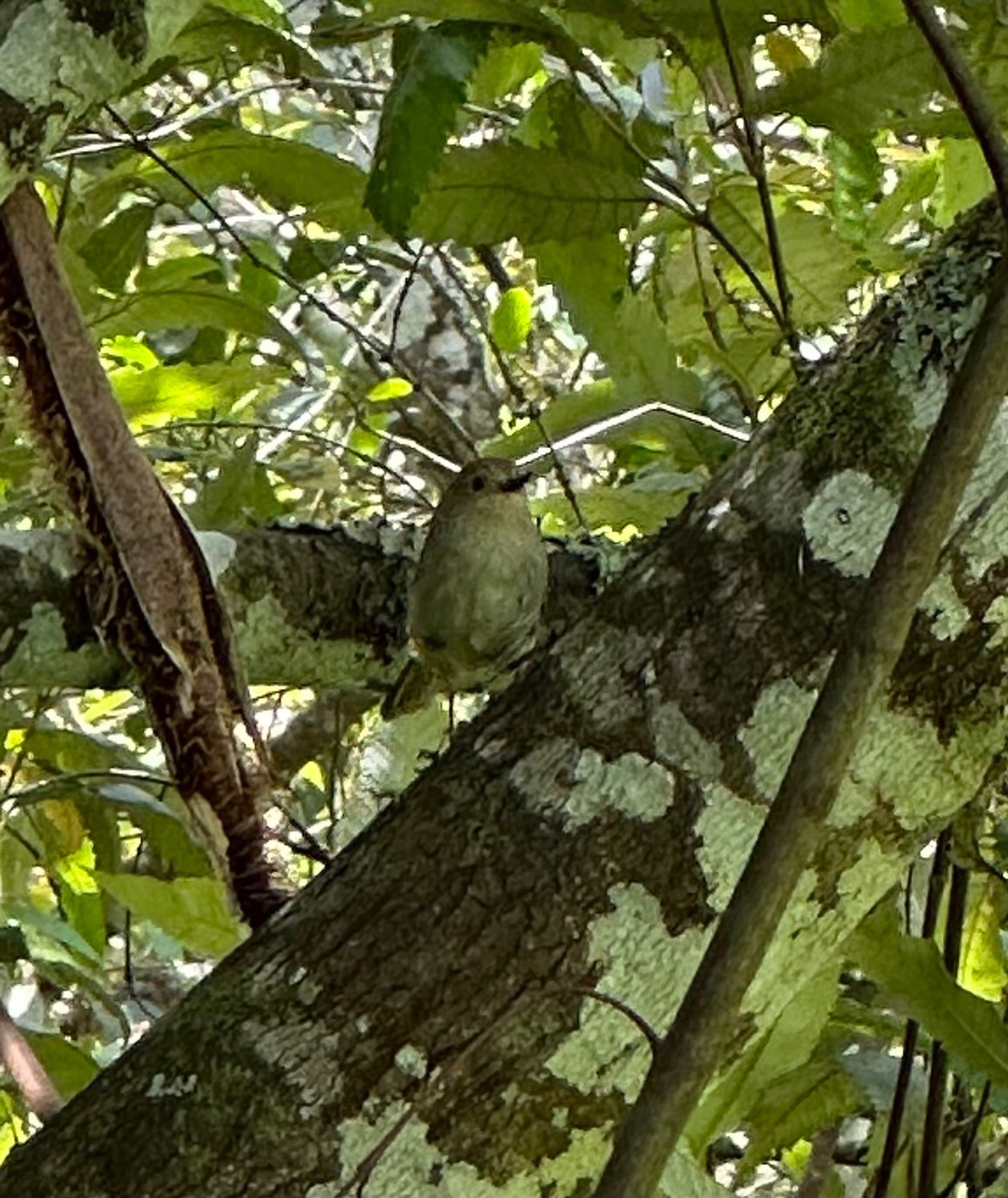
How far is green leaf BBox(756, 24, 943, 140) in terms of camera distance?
0.94 m

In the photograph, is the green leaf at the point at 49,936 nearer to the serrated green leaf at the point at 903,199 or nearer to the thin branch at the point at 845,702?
the serrated green leaf at the point at 903,199

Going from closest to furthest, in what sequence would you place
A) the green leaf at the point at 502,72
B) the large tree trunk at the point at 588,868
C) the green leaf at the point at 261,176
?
the large tree trunk at the point at 588,868, the green leaf at the point at 261,176, the green leaf at the point at 502,72

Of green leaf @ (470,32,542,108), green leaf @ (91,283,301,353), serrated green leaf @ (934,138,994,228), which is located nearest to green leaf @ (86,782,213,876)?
green leaf @ (91,283,301,353)

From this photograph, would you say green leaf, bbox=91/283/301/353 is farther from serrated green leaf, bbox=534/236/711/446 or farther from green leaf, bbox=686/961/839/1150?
green leaf, bbox=686/961/839/1150

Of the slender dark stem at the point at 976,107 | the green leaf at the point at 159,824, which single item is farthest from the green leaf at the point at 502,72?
the slender dark stem at the point at 976,107

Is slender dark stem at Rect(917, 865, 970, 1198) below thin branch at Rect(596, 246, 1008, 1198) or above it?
above

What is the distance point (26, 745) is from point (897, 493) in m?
0.80

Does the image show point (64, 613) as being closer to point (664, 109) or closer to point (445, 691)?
point (445, 691)

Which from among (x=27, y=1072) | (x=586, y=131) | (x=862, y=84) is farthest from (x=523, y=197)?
(x=27, y=1072)

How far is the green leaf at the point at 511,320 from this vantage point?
1.59 meters

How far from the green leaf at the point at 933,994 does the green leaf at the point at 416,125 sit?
392 millimetres

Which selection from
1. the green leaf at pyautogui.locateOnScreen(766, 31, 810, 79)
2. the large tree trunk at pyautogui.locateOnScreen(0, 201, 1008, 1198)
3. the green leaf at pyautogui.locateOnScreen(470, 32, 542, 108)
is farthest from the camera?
the green leaf at pyautogui.locateOnScreen(766, 31, 810, 79)

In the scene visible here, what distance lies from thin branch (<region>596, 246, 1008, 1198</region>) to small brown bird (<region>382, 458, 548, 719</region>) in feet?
1.80

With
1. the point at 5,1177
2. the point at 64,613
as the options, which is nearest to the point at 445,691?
the point at 64,613
